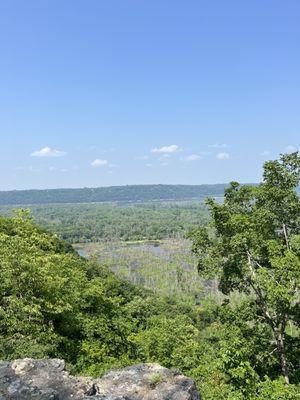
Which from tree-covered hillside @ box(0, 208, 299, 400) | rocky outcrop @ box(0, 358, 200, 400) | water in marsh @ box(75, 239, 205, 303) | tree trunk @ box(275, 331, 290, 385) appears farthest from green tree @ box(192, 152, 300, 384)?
water in marsh @ box(75, 239, 205, 303)

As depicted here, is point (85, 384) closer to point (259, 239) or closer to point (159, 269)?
point (259, 239)

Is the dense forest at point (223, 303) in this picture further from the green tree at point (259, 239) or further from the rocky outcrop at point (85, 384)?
the rocky outcrop at point (85, 384)

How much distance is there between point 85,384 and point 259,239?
38.9 feet

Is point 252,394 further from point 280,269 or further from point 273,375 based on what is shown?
point 273,375

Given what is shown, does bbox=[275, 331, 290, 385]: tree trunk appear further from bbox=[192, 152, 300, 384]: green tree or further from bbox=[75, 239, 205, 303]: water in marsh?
bbox=[75, 239, 205, 303]: water in marsh

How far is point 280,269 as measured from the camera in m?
16.9

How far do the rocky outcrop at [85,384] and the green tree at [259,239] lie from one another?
8202mm

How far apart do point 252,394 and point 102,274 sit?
51.9 m

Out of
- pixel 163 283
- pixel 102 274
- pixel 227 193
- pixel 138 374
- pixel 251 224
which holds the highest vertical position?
pixel 227 193

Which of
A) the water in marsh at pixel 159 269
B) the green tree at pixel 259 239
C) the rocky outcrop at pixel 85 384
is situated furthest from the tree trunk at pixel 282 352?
the water in marsh at pixel 159 269

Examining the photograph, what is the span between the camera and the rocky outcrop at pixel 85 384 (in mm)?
9875

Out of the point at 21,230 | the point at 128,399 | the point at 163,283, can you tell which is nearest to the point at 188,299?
the point at 163,283

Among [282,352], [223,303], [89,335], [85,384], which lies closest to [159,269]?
[89,335]

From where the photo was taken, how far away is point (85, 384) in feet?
35.0
